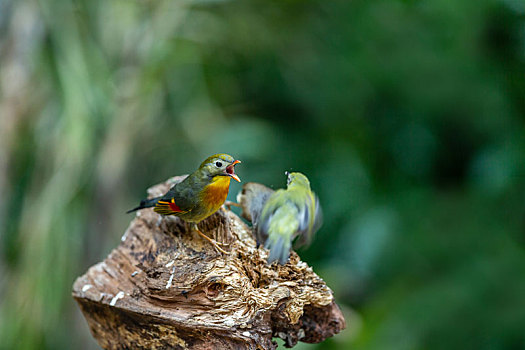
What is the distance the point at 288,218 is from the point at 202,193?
326 millimetres

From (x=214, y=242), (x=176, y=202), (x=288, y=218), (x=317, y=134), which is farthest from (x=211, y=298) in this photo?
(x=317, y=134)

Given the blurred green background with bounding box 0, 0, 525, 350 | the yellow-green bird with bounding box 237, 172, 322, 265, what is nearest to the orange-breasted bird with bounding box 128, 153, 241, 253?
the yellow-green bird with bounding box 237, 172, 322, 265

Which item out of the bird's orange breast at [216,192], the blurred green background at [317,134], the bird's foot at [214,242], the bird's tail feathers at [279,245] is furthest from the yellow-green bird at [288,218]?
the blurred green background at [317,134]

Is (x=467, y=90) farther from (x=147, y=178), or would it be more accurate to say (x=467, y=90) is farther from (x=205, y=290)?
(x=205, y=290)

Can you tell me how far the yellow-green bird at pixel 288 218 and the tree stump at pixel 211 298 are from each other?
18 centimetres

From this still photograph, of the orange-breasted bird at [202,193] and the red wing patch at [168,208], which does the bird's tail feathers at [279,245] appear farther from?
the red wing patch at [168,208]

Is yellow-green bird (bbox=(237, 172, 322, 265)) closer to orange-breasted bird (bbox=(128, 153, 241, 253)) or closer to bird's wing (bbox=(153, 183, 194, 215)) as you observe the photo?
orange-breasted bird (bbox=(128, 153, 241, 253))

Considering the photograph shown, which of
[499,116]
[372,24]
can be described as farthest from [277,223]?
[372,24]

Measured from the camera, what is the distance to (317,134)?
3.95 m

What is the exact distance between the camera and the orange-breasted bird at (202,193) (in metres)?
1.31

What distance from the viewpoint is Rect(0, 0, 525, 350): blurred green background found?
10.8ft

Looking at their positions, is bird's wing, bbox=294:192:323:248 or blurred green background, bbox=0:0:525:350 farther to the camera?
blurred green background, bbox=0:0:525:350

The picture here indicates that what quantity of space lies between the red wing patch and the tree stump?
0.35 ft

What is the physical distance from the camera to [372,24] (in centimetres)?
421
